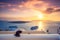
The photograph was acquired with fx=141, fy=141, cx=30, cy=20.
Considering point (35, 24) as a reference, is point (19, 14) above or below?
above

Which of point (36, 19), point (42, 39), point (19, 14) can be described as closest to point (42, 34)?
point (42, 39)

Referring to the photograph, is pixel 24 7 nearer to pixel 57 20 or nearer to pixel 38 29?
pixel 38 29

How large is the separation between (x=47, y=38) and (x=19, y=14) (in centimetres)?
47

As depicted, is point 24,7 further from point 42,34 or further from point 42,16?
point 42,34

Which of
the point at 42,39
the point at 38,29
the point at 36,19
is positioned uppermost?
the point at 36,19

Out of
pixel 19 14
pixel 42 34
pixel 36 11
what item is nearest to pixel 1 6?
pixel 19 14

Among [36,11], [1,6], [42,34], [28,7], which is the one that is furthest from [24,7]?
[42,34]

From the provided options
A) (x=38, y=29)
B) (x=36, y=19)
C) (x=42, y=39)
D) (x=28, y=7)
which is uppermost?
(x=28, y=7)

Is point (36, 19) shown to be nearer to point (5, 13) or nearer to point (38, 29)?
point (38, 29)

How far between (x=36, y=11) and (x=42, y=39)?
0.37m

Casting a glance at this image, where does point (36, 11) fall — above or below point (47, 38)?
above

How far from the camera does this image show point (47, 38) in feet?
5.89

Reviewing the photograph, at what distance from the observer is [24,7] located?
1.83 meters

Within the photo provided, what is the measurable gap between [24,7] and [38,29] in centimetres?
34
